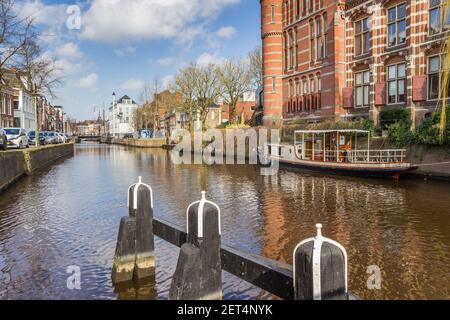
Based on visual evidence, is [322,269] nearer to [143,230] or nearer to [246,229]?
[143,230]

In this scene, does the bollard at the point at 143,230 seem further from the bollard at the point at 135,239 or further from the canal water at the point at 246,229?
the canal water at the point at 246,229

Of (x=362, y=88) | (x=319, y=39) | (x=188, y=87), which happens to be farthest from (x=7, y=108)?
(x=362, y=88)

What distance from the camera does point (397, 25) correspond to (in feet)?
97.9

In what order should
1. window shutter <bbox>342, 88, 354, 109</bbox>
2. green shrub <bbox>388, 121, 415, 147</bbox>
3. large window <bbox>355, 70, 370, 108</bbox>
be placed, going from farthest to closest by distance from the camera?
window shutter <bbox>342, 88, 354, 109</bbox> → large window <bbox>355, 70, 370, 108</bbox> → green shrub <bbox>388, 121, 415, 147</bbox>

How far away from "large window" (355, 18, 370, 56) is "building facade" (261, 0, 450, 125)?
0.04 meters

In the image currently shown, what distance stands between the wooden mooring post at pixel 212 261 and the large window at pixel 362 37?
1202 inches

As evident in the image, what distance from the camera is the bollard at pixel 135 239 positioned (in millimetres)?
7090

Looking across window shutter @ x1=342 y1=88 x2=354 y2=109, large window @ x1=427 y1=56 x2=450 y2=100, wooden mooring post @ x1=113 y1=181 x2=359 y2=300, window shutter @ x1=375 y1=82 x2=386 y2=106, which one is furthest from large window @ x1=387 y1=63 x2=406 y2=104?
wooden mooring post @ x1=113 y1=181 x2=359 y2=300

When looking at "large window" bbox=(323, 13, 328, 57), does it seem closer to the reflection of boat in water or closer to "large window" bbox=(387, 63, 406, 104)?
"large window" bbox=(387, 63, 406, 104)

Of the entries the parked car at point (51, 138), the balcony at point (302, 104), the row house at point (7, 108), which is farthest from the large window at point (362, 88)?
the row house at point (7, 108)

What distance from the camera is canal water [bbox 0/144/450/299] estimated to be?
7.31m

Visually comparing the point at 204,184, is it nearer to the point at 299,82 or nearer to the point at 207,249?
the point at 207,249

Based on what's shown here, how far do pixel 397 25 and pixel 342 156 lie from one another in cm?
1125

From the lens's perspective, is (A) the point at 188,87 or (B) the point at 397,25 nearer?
(B) the point at 397,25
